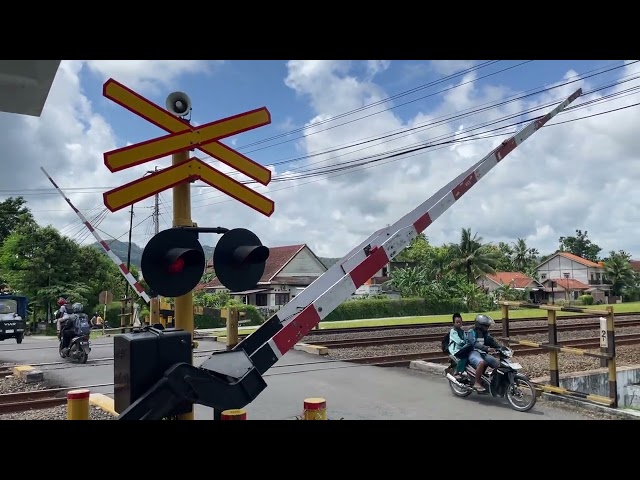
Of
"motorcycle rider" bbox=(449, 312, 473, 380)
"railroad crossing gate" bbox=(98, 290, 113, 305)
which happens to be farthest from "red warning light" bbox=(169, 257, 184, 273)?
"railroad crossing gate" bbox=(98, 290, 113, 305)

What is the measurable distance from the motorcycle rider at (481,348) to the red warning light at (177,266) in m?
5.80

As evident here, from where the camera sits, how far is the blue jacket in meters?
7.87

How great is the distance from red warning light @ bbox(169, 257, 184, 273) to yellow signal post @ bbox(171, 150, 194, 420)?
1.04ft

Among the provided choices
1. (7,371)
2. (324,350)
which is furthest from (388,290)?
(7,371)

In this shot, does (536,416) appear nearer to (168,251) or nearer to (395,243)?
(395,243)

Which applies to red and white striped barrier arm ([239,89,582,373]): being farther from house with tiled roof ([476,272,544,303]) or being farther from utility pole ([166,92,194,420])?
house with tiled roof ([476,272,544,303])

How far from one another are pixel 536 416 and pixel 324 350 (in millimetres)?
6573

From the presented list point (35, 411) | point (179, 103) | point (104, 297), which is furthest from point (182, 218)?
point (104, 297)

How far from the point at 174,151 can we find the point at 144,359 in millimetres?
1230

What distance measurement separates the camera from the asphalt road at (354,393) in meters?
7.07

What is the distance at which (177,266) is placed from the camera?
2781 millimetres

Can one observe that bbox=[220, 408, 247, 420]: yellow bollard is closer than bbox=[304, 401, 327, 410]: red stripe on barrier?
Yes

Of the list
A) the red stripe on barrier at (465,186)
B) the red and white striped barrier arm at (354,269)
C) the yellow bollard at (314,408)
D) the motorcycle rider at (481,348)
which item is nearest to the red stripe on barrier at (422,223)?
the red and white striped barrier arm at (354,269)

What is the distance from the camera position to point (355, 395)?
823 cm
